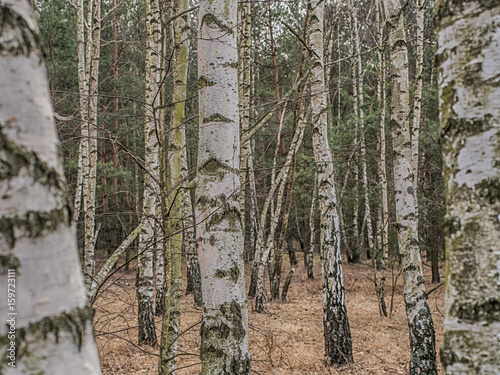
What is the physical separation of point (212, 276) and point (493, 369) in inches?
64.3

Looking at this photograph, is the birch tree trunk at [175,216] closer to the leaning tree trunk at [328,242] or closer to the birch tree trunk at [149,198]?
the birch tree trunk at [149,198]

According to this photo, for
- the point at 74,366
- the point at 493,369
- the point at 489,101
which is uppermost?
the point at 489,101

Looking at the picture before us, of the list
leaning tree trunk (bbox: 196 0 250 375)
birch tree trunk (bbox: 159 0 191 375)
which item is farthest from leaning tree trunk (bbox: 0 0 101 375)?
birch tree trunk (bbox: 159 0 191 375)

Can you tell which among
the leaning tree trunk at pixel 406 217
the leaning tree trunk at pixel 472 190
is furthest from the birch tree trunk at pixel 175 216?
the leaning tree trunk at pixel 406 217

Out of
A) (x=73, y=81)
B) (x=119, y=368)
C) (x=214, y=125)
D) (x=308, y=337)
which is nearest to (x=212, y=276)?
(x=214, y=125)

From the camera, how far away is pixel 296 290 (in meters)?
14.6

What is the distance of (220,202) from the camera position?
2623 millimetres

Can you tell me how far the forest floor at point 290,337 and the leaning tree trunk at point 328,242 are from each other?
0.35 metres

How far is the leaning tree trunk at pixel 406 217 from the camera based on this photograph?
5.55 m

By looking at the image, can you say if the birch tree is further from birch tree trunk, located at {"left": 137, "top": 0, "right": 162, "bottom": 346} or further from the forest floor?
birch tree trunk, located at {"left": 137, "top": 0, "right": 162, "bottom": 346}

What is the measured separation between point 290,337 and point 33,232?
8.23 metres

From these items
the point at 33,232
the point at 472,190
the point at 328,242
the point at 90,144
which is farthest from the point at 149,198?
the point at 33,232

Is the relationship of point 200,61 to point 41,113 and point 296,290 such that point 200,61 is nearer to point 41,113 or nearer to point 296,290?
point 41,113

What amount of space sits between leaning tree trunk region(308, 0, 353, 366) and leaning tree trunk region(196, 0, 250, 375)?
13.9ft
